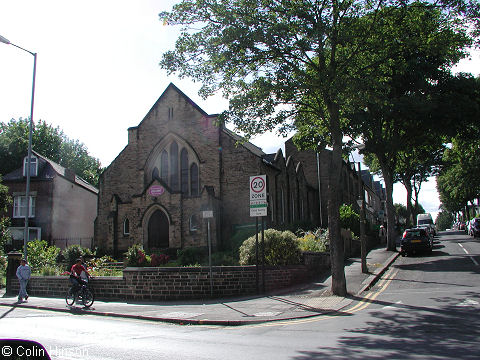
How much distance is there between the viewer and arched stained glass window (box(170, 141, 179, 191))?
29.1 metres

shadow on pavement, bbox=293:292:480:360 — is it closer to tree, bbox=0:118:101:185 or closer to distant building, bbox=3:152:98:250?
distant building, bbox=3:152:98:250

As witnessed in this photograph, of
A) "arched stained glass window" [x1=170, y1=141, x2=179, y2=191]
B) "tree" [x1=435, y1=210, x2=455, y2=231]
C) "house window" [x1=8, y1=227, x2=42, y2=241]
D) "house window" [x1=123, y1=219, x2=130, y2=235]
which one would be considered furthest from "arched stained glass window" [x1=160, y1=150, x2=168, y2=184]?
"tree" [x1=435, y1=210, x2=455, y2=231]

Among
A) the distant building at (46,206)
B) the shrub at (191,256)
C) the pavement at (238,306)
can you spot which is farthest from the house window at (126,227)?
the pavement at (238,306)

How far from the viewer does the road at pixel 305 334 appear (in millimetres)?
6477

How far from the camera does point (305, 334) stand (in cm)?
802

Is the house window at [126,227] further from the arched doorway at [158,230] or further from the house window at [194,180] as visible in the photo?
the house window at [194,180]

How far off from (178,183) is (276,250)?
14546 mm

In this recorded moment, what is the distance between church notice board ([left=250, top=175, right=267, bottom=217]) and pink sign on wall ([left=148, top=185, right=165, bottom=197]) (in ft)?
46.2

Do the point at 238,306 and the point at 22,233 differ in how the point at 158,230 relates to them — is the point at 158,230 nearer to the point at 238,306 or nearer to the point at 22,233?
the point at 22,233

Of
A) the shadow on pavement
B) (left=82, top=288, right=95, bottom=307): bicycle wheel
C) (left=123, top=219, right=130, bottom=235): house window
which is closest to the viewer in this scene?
the shadow on pavement

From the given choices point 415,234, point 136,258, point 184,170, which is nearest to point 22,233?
point 184,170

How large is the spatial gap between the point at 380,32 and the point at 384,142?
13359mm

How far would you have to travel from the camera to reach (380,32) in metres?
13.1

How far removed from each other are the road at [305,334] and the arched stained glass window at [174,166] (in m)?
16.5
